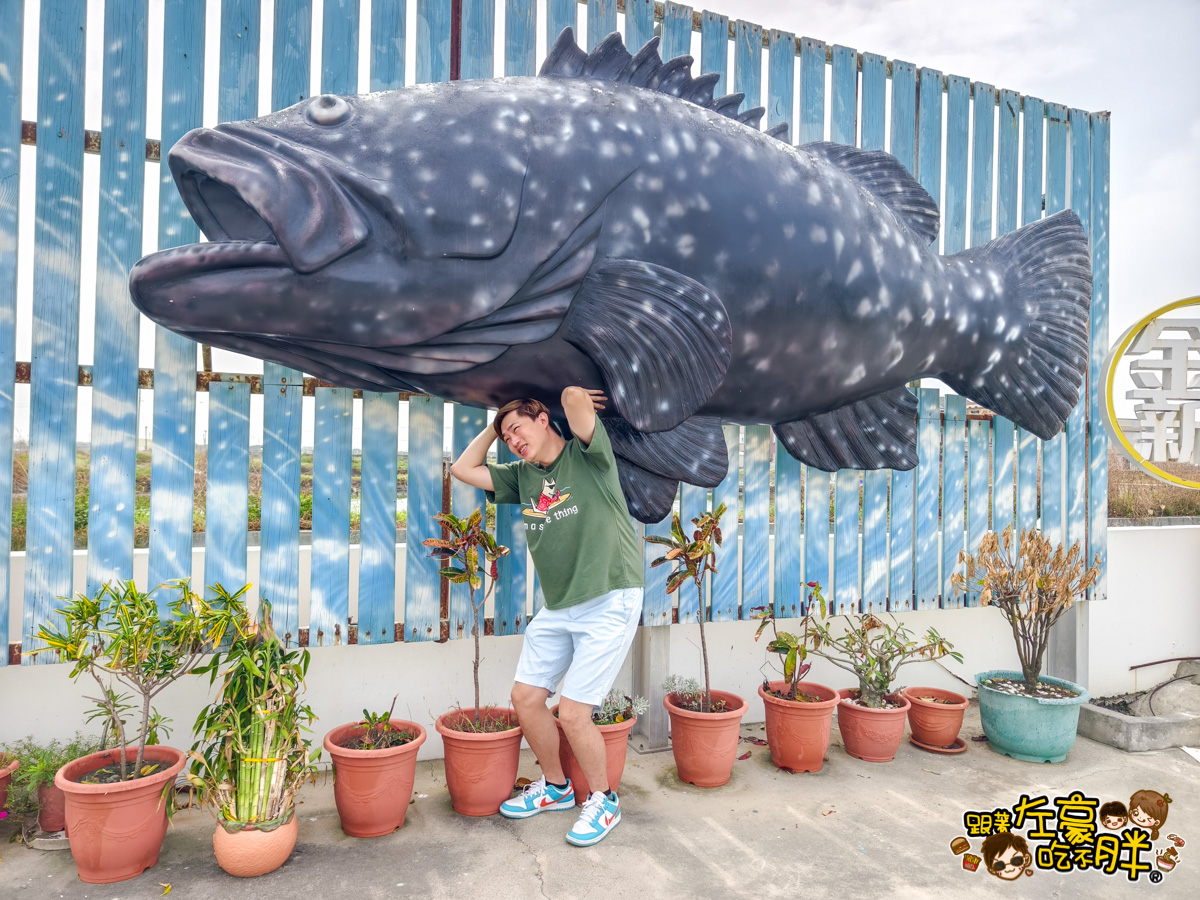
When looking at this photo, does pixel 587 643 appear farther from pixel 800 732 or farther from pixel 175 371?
pixel 175 371

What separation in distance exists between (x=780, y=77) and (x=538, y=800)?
2.95 m

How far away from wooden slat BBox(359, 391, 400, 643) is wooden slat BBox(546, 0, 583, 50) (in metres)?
1.46

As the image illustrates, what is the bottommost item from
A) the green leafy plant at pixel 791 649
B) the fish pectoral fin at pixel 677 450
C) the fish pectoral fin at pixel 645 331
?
the green leafy plant at pixel 791 649

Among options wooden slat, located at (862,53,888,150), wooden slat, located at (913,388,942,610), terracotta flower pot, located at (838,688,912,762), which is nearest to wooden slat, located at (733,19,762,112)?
wooden slat, located at (862,53,888,150)

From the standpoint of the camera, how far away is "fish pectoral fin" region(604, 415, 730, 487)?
2299 mm

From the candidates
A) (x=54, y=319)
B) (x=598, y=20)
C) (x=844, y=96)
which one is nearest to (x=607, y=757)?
(x=54, y=319)

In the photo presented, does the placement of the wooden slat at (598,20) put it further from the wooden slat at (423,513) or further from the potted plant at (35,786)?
the potted plant at (35,786)

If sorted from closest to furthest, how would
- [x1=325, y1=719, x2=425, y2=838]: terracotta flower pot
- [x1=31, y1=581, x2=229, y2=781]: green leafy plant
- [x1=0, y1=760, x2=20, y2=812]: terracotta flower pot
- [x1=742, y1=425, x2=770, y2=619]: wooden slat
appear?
[x1=31, y1=581, x2=229, y2=781]: green leafy plant
[x1=0, y1=760, x2=20, y2=812]: terracotta flower pot
[x1=325, y1=719, x2=425, y2=838]: terracotta flower pot
[x1=742, y1=425, x2=770, y2=619]: wooden slat

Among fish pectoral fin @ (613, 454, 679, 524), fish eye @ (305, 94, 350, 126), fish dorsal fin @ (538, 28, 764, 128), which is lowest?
fish pectoral fin @ (613, 454, 679, 524)

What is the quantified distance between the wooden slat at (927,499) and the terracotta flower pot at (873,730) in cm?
59

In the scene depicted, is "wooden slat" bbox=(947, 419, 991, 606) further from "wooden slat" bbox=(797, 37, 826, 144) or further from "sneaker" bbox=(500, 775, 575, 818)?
"sneaker" bbox=(500, 775, 575, 818)

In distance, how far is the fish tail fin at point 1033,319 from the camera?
2.77 meters

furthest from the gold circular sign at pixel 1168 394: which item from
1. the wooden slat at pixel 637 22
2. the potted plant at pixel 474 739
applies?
the potted plant at pixel 474 739

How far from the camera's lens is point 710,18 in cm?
301
